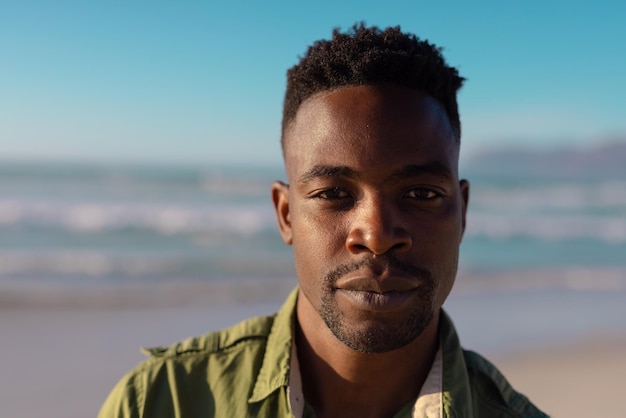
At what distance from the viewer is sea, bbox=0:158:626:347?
8.26 metres

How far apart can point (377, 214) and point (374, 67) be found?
0.42 m

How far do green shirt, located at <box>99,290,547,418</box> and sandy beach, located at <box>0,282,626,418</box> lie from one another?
316cm

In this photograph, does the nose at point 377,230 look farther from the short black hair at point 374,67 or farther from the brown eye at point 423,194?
the short black hair at point 374,67

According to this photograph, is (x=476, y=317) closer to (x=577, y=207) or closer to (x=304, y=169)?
(x=304, y=169)

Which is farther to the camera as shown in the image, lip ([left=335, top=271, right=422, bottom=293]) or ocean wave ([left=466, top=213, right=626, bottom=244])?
ocean wave ([left=466, top=213, right=626, bottom=244])

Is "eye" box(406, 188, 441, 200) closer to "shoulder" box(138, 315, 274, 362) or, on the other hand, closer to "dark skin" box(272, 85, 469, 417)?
"dark skin" box(272, 85, 469, 417)

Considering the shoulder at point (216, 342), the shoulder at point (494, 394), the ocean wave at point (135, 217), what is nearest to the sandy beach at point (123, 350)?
the shoulder at point (216, 342)

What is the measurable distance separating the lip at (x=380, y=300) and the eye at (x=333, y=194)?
0.89 ft

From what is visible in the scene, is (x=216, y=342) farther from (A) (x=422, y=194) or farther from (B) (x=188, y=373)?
(A) (x=422, y=194)

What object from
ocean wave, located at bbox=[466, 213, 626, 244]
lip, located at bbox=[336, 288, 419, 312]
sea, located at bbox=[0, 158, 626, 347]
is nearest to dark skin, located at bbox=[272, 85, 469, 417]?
lip, located at bbox=[336, 288, 419, 312]

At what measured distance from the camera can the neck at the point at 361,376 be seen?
78.8 inches

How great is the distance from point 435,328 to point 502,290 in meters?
6.68

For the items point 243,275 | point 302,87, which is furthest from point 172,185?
point 302,87

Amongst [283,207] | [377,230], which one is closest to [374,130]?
[377,230]
